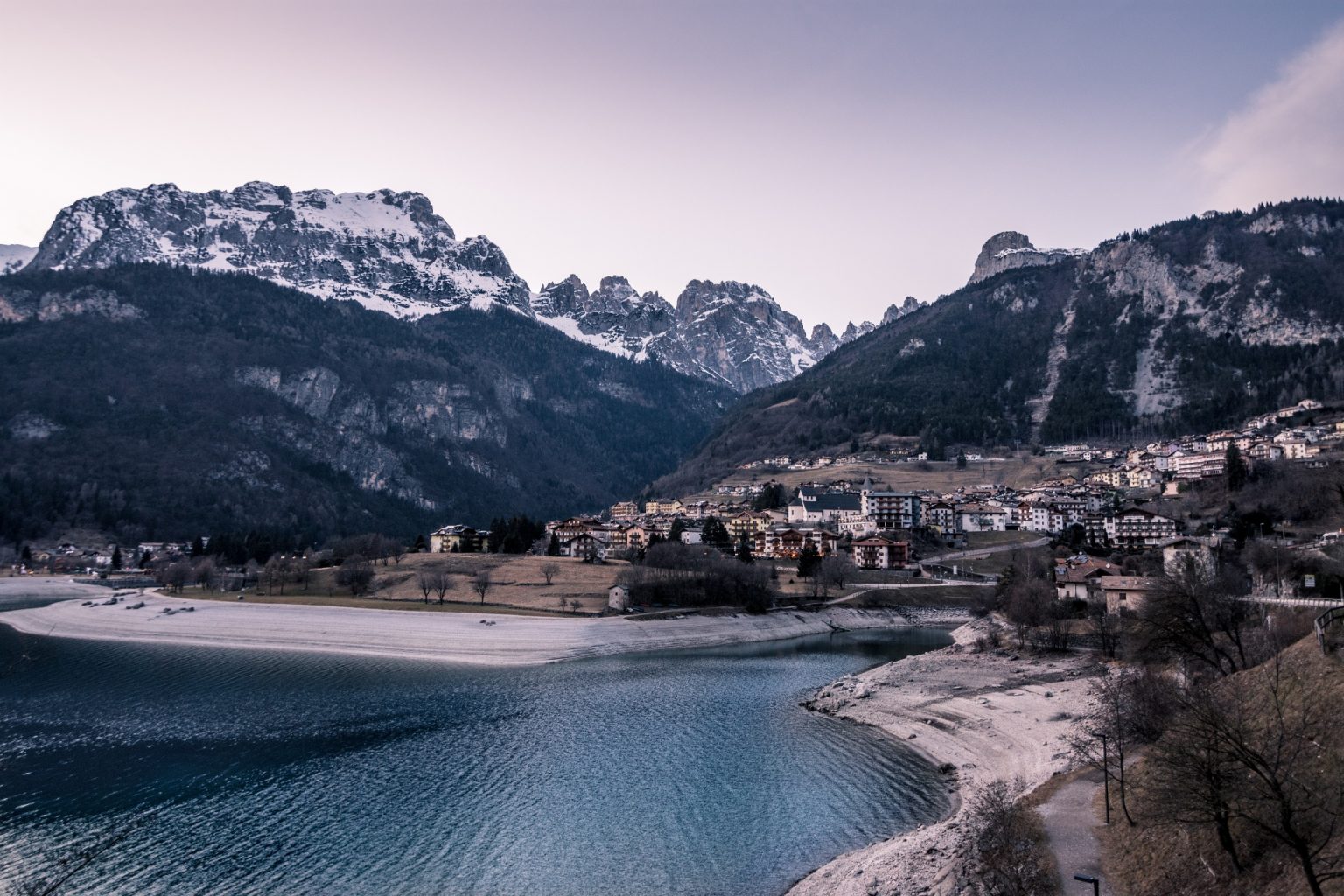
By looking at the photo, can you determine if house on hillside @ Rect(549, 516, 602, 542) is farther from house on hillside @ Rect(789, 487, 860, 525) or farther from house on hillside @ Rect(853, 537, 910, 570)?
house on hillside @ Rect(853, 537, 910, 570)

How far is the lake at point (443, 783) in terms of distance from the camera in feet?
89.6

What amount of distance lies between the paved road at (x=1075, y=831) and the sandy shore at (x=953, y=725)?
2.47 meters

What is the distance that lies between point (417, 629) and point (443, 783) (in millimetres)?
43540

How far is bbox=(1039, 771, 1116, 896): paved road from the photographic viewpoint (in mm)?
19953

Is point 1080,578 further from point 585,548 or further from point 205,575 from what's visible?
point 205,575

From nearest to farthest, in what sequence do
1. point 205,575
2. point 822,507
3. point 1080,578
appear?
point 1080,578 < point 205,575 < point 822,507

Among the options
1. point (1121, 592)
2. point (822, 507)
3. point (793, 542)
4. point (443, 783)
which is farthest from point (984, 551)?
point (443, 783)

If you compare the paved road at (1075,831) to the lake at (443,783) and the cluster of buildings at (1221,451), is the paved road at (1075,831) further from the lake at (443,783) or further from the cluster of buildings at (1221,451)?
the cluster of buildings at (1221,451)

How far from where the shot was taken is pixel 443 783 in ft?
120

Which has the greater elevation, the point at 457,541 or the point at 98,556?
the point at 457,541

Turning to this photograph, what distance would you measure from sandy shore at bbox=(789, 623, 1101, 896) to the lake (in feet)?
5.31

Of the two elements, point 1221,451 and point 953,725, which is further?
point 1221,451

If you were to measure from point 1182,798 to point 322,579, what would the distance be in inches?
4308

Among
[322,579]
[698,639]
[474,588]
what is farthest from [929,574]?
[322,579]
